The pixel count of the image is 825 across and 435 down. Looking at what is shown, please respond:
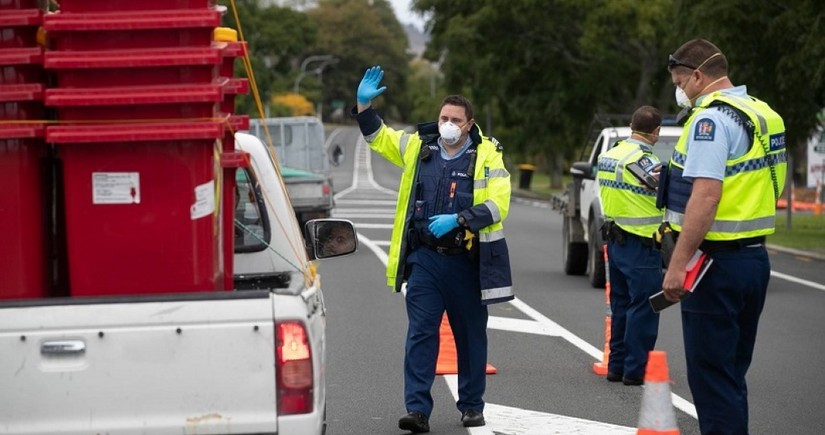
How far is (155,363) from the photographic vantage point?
4828 millimetres

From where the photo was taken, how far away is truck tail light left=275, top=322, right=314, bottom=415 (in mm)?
4910

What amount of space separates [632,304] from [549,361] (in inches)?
57.8

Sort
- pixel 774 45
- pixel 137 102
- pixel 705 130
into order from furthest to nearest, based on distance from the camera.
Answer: pixel 774 45 < pixel 705 130 < pixel 137 102

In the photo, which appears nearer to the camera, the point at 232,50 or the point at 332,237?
the point at 232,50

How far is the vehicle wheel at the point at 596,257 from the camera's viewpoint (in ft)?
55.2

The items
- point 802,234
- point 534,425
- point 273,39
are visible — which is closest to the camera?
point 534,425

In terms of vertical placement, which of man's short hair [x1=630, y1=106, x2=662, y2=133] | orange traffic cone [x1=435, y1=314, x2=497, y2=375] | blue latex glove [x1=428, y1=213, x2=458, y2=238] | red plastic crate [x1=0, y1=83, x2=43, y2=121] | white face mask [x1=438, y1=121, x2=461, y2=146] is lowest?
orange traffic cone [x1=435, y1=314, x2=497, y2=375]

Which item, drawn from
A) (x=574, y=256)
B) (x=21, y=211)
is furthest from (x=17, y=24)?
(x=574, y=256)

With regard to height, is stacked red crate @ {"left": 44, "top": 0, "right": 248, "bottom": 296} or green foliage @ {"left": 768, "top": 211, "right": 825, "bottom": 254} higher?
stacked red crate @ {"left": 44, "top": 0, "right": 248, "bottom": 296}

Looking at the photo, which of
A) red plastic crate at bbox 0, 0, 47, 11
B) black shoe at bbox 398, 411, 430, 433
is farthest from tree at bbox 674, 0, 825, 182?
red plastic crate at bbox 0, 0, 47, 11

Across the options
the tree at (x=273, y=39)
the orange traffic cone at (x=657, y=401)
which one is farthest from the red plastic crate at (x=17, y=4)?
the tree at (x=273, y=39)

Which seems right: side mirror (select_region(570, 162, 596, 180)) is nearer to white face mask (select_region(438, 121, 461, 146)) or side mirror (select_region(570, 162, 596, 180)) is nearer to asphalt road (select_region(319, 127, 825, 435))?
asphalt road (select_region(319, 127, 825, 435))

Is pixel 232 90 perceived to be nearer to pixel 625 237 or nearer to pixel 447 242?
pixel 447 242

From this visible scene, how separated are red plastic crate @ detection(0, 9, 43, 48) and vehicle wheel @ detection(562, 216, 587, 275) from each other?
13941 mm
